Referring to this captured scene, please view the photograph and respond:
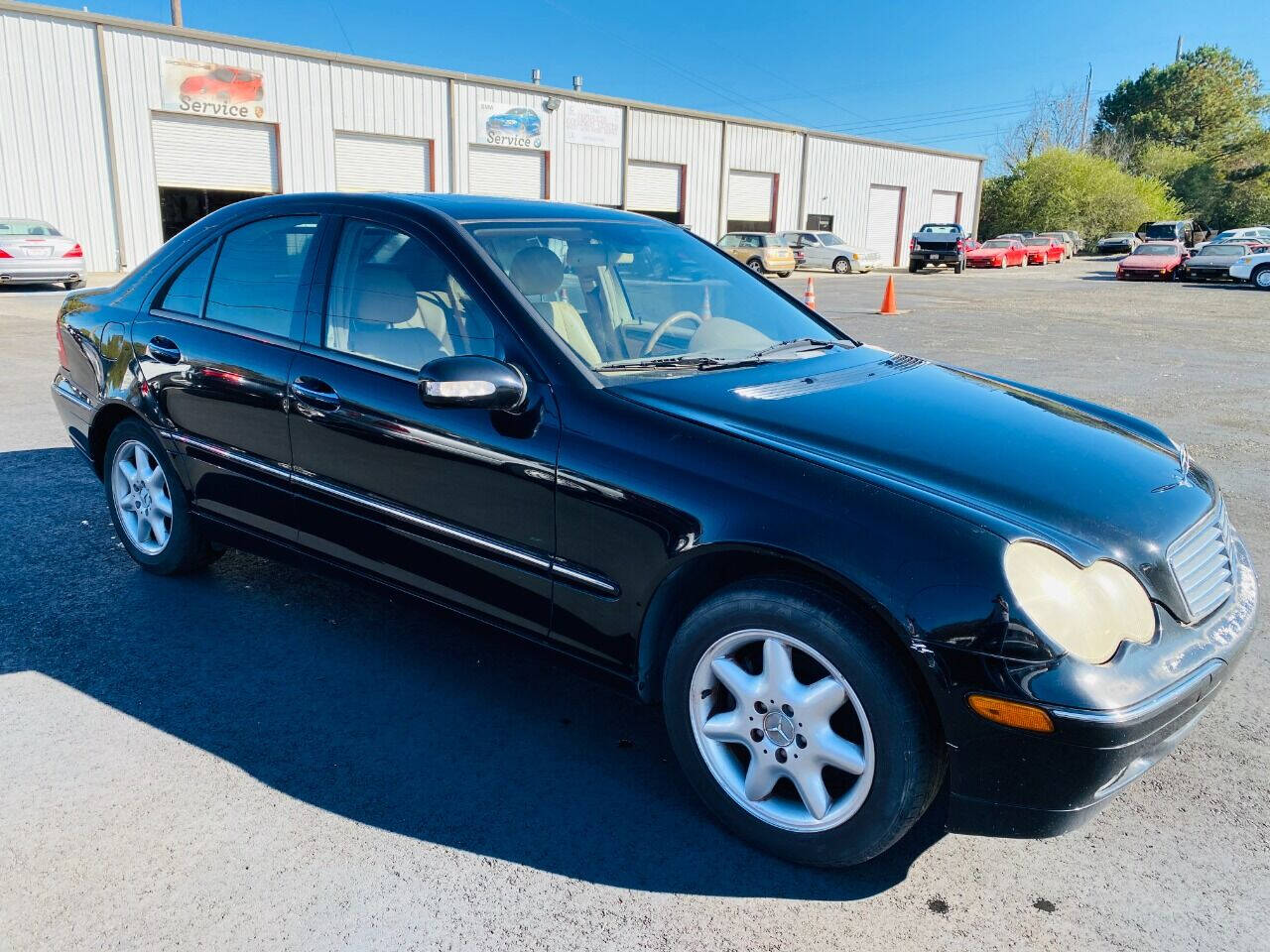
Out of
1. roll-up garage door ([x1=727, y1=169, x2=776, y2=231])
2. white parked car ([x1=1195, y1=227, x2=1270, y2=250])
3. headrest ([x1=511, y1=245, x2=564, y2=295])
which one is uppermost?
roll-up garage door ([x1=727, y1=169, x2=776, y2=231])

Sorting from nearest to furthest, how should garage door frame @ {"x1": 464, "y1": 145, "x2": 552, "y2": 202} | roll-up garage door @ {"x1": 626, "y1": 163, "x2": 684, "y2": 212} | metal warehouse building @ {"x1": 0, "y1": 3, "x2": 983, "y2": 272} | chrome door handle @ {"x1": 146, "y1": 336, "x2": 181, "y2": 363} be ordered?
chrome door handle @ {"x1": 146, "y1": 336, "x2": 181, "y2": 363} → metal warehouse building @ {"x1": 0, "y1": 3, "x2": 983, "y2": 272} → garage door frame @ {"x1": 464, "y1": 145, "x2": 552, "y2": 202} → roll-up garage door @ {"x1": 626, "y1": 163, "x2": 684, "y2": 212}

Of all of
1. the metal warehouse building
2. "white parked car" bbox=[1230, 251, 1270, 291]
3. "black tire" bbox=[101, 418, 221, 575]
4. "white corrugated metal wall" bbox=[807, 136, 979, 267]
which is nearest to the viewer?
"black tire" bbox=[101, 418, 221, 575]

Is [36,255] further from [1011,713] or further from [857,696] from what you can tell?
[1011,713]

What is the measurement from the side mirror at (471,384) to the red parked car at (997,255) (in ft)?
138

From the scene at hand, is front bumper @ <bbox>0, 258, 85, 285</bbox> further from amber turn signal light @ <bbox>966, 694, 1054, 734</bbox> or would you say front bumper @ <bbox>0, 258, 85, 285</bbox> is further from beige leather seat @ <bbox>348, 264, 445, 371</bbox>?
amber turn signal light @ <bbox>966, 694, 1054, 734</bbox>

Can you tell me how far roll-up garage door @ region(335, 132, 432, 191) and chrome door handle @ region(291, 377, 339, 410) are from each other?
2629cm

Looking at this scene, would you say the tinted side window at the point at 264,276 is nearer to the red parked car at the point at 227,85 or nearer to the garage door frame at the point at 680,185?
the red parked car at the point at 227,85

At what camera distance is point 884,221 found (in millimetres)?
45812

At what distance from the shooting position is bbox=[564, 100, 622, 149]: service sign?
33.0m

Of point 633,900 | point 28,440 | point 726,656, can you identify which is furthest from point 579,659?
point 28,440

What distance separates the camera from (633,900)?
2.33m

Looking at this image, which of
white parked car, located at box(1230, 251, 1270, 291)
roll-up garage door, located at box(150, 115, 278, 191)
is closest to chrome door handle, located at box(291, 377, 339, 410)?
roll-up garage door, located at box(150, 115, 278, 191)

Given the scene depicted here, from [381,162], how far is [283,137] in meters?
2.93

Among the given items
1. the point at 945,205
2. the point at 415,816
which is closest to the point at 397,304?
the point at 415,816
